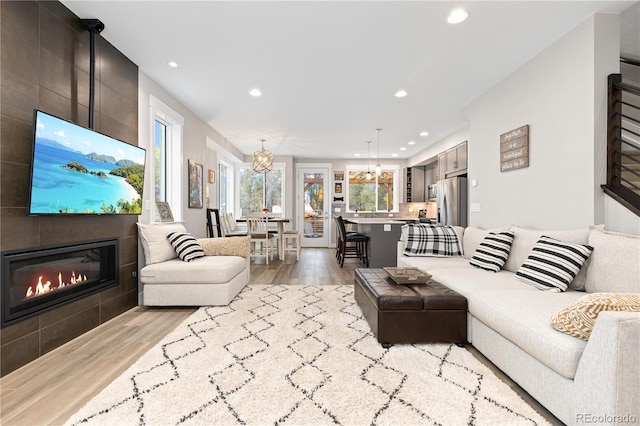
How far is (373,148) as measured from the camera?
287 inches

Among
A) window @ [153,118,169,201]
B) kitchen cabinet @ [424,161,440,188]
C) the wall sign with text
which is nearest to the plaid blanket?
the wall sign with text

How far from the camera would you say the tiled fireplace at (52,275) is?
6.18 feet

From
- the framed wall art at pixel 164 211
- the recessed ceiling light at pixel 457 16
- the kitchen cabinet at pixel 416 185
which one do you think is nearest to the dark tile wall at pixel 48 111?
the framed wall art at pixel 164 211

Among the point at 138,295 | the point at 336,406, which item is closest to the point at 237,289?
the point at 138,295

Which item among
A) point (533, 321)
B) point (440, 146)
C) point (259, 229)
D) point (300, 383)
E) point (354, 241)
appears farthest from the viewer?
point (440, 146)

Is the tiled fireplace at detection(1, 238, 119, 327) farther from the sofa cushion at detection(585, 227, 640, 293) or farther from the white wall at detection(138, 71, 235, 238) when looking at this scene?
the sofa cushion at detection(585, 227, 640, 293)

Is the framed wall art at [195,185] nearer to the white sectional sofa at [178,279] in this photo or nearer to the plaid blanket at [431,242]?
the white sectional sofa at [178,279]

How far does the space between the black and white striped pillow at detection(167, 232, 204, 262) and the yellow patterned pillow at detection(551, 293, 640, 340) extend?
3.28 metres

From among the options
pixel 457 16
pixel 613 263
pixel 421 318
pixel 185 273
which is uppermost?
pixel 457 16

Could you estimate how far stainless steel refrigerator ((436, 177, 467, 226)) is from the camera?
486 cm

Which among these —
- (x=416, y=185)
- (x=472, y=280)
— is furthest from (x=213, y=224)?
(x=416, y=185)

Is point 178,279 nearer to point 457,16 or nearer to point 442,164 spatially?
point 457,16

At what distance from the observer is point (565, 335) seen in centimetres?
139

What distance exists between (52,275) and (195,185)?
267 centimetres
